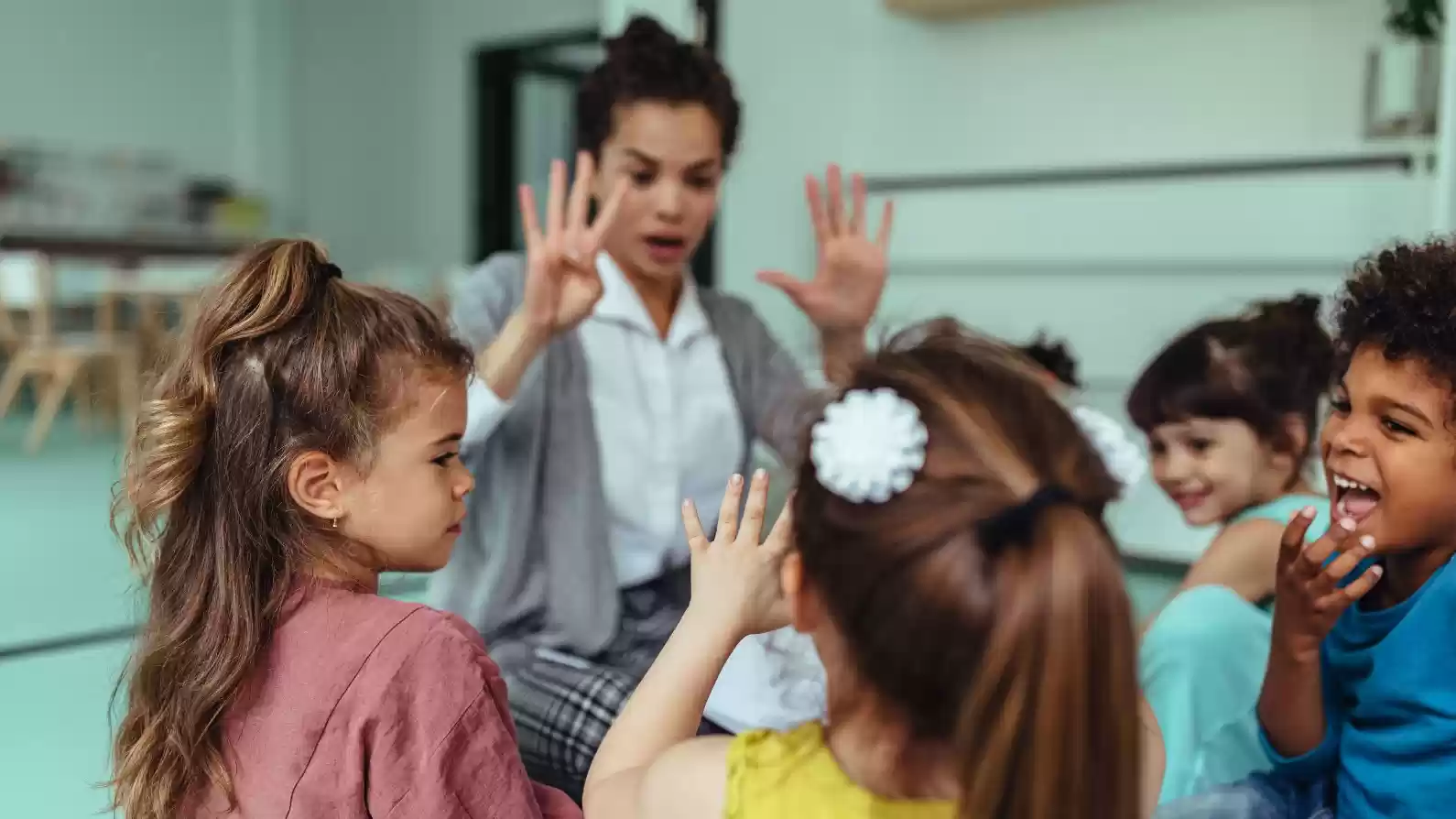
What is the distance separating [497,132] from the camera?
6.45 meters

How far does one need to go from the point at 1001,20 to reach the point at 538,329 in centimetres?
257

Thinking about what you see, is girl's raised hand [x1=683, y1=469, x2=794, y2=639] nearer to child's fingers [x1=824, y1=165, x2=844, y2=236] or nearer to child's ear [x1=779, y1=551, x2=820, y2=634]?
child's ear [x1=779, y1=551, x2=820, y2=634]

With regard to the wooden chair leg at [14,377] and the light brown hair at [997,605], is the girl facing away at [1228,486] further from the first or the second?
the wooden chair leg at [14,377]

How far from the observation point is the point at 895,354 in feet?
2.19

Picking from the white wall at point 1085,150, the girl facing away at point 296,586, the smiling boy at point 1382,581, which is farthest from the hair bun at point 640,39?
the white wall at point 1085,150

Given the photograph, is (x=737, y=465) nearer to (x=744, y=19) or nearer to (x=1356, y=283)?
(x=1356, y=283)

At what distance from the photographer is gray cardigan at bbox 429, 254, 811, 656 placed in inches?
49.5

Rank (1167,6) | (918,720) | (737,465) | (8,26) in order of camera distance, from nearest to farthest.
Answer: (918,720) → (737,465) → (1167,6) → (8,26)

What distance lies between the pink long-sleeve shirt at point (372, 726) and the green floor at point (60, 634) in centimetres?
35

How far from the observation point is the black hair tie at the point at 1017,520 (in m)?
0.57

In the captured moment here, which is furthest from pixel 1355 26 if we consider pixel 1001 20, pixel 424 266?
pixel 424 266

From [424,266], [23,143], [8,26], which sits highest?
[8,26]

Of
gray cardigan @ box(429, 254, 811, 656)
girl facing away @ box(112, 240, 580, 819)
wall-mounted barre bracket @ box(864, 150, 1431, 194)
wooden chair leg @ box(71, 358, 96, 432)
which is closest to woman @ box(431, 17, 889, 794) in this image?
gray cardigan @ box(429, 254, 811, 656)

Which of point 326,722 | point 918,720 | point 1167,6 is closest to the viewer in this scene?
point 918,720
